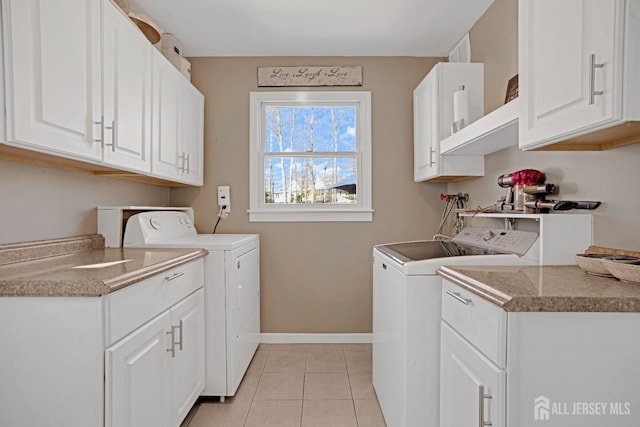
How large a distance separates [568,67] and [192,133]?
2438 mm

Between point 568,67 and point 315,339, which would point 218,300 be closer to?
point 315,339

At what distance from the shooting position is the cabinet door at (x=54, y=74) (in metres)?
1.20

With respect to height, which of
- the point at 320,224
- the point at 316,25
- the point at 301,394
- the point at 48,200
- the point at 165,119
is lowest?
the point at 301,394

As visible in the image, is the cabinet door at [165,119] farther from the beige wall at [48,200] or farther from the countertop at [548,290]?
the countertop at [548,290]

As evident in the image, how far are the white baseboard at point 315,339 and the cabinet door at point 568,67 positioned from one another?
2261 mm

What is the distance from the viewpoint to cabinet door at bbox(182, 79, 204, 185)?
2770 millimetres

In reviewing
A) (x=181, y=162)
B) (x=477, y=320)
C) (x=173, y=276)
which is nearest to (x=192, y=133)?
(x=181, y=162)

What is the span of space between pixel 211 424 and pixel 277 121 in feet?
7.69

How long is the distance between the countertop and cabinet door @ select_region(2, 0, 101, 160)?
1.52 m

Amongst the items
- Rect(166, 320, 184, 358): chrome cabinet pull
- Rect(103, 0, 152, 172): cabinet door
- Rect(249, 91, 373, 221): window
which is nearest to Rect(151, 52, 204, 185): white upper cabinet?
Rect(103, 0, 152, 172): cabinet door

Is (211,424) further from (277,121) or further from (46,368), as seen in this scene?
(277,121)

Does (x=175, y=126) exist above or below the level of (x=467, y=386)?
above

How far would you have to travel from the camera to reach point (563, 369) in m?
1.05

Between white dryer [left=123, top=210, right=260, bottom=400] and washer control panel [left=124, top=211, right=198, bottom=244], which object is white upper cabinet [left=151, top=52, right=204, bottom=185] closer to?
washer control panel [left=124, top=211, right=198, bottom=244]
